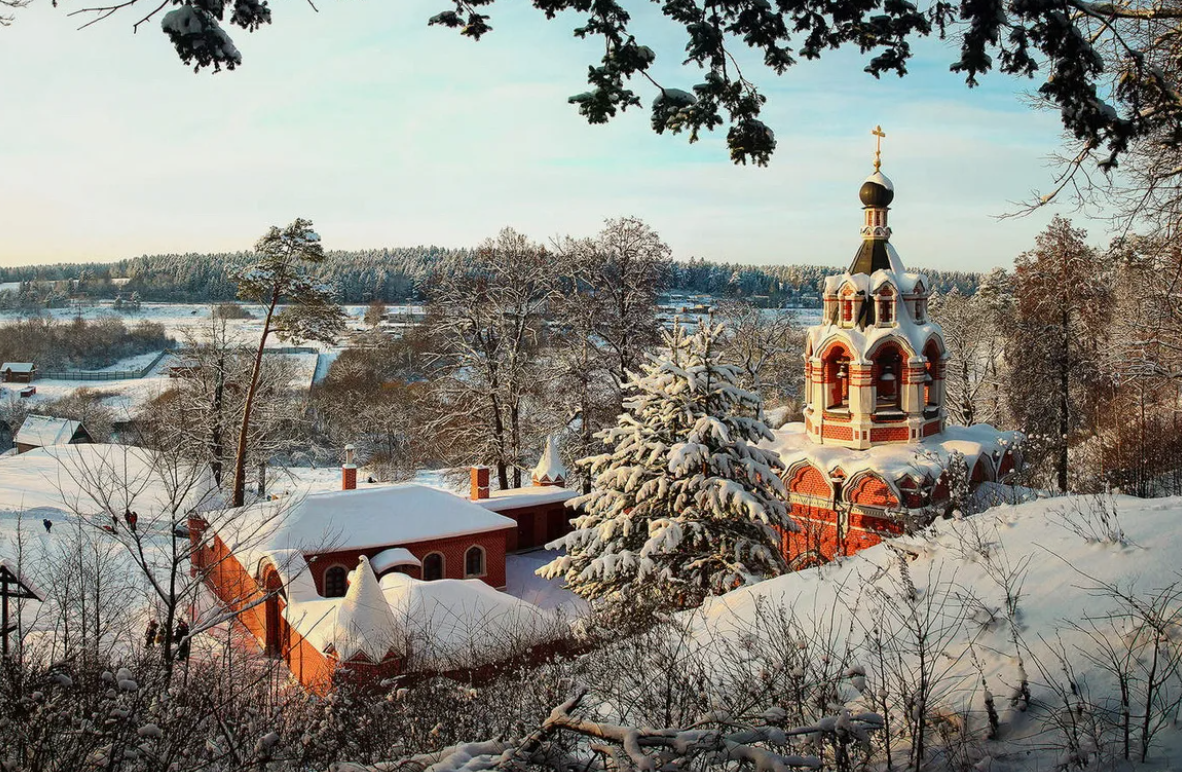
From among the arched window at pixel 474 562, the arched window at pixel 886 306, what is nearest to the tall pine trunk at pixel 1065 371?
the arched window at pixel 886 306

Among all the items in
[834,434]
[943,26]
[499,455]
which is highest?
[943,26]

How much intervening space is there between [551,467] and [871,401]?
36.1ft

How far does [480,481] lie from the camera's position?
23484 mm

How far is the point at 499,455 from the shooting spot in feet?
88.0

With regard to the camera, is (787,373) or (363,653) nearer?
(363,653)

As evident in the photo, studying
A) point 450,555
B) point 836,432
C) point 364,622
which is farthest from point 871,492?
point 364,622

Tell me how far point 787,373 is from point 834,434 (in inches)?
1208

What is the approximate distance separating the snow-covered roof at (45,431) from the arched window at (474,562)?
37.2 metres

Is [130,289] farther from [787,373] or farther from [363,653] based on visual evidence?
[363,653]

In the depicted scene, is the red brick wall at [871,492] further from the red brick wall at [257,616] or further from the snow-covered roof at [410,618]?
the red brick wall at [257,616]

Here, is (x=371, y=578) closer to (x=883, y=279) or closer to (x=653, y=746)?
(x=653, y=746)

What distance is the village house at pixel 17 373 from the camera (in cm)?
6569

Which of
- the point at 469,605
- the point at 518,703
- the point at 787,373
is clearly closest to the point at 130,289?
the point at 787,373

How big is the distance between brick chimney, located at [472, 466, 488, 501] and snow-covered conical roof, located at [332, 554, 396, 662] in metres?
10.2
